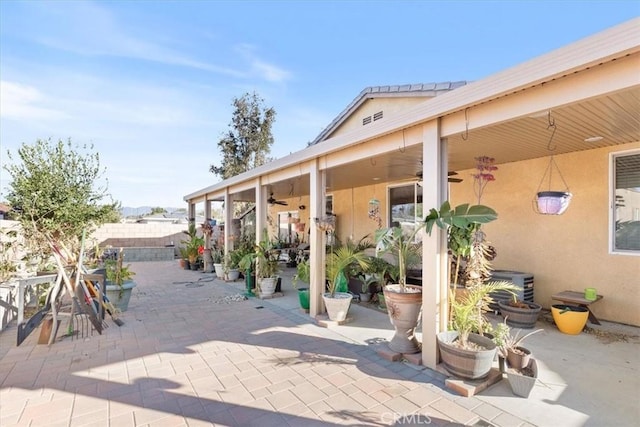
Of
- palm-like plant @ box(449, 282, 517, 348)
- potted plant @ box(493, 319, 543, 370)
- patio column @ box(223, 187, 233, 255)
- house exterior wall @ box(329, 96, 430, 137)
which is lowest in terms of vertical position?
potted plant @ box(493, 319, 543, 370)

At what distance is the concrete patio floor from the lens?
2.62 metres

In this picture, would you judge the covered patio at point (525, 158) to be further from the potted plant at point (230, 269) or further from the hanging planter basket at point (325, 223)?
the potted plant at point (230, 269)

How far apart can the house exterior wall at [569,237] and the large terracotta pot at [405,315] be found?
3133mm

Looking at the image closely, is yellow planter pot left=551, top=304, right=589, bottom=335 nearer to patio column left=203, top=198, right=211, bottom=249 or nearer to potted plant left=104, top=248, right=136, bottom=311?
potted plant left=104, top=248, right=136, bottom=311

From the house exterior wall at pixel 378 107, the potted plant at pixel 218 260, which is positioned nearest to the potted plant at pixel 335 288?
the house exterior wall at pixel 378 107

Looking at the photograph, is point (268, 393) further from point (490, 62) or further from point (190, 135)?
point (190, 135)

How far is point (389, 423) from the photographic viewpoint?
2518 mm

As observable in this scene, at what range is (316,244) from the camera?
5.55 meters

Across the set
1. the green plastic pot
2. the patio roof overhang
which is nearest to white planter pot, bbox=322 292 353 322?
the green plastic pot

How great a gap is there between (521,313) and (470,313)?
6.52ft

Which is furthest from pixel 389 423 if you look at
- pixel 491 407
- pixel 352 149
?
pixel 352 149

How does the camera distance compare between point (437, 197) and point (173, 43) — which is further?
point (173, 43)

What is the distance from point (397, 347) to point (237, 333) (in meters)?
2.37

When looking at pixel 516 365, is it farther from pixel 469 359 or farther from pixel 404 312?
pixel 404 312
